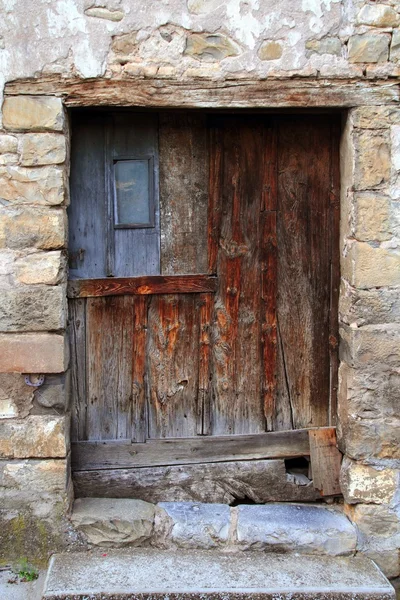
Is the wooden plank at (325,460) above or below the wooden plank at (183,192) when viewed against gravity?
below

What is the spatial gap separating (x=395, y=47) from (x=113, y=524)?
8.98ft

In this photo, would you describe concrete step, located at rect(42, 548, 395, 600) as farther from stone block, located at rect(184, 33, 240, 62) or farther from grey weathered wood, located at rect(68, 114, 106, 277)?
stone block, located at rect(184, 33, 240, 62)

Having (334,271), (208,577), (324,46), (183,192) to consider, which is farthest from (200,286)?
(208,577)

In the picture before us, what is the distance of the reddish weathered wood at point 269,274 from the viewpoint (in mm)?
3523

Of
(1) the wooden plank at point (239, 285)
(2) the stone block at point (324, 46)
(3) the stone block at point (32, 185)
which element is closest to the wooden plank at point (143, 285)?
(1) the wooden plank at point (239, 285)

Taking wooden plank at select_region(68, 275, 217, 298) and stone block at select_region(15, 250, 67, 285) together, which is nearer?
stone block at select_region(15, 250, 67, 285)

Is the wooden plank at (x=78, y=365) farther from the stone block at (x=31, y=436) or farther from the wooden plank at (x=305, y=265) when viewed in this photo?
the wooden plank at (x=305, y=265)

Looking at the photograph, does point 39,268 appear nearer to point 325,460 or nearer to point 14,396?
point 14,396

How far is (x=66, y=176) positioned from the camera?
3.21m

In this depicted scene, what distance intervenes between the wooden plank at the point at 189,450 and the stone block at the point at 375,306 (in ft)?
2.59

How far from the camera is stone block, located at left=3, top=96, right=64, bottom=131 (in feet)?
10.1

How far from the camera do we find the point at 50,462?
128 inches

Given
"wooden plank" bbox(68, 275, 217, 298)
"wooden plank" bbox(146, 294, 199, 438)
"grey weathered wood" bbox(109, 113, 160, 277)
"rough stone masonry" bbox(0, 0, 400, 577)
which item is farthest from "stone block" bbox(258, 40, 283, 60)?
"wooden plank" bbox(146, 294, 199, 438)

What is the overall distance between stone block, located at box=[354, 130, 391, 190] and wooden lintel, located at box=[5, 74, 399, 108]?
0.52ft
